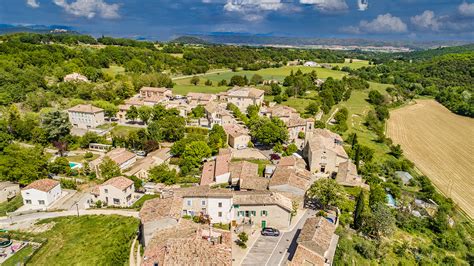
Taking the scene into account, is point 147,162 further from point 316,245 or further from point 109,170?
point 316,245

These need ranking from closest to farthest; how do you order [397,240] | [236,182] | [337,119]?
[397,240]
[236,182]
[337,119]

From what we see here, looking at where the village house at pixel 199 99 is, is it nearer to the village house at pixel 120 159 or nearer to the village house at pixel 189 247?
the village house at pixel 120 159

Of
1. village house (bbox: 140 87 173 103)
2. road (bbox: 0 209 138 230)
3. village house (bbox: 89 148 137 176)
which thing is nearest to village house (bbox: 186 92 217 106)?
village house (bbox: 140 87 173 103)

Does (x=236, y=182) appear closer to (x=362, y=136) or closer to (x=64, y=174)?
(x=64, y=174)

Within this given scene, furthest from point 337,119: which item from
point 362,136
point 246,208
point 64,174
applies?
point 64,174

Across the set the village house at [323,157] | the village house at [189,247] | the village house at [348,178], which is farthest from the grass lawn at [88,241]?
the village house at [348,178]

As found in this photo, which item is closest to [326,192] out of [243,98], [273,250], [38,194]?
[273,250]
